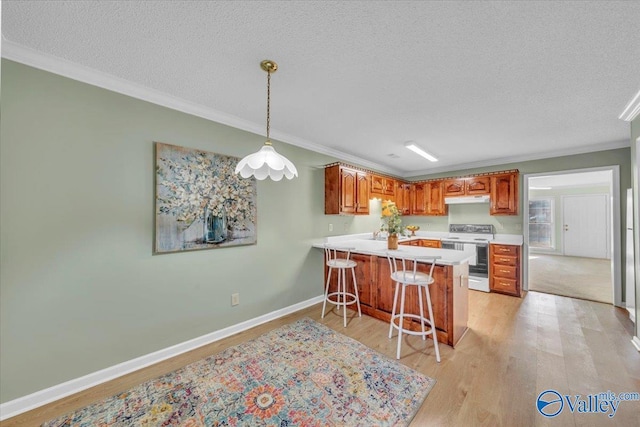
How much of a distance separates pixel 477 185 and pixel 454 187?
0.43m

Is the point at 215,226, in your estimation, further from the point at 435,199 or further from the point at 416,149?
the point at 435,199

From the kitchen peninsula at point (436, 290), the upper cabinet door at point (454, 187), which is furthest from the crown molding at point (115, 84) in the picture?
the upper cabinet door at point (454, 187)

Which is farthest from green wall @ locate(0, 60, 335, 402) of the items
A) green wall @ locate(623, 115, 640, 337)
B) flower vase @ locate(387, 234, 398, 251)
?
green wall @ locate(623, 115, 640, 337)

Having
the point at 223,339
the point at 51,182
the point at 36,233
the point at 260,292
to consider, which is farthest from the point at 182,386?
the point at 51,182

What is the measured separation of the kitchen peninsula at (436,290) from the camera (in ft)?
8.26

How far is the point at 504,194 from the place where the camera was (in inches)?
177

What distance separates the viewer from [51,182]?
1.79 m

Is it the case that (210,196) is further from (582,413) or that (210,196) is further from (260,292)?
(582,413)

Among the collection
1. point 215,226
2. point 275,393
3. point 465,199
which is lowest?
point 275,393

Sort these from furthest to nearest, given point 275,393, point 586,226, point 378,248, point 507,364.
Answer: point 586,226 < point 378,248 < point 507,364 < point 275,393

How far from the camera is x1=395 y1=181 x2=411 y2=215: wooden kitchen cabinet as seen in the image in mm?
5348

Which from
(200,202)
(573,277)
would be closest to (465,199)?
(573,277)

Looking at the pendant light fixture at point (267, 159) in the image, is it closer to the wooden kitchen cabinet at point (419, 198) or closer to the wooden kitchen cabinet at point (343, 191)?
the wooden kitchen cabinet at point (343, 191)

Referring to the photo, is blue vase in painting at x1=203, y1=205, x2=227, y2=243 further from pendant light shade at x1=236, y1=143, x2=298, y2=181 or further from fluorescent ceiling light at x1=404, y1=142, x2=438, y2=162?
fluorescent ceiling light at x1=404, y1=142, x2=438, y2=162
